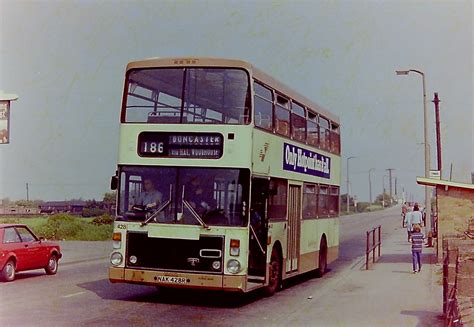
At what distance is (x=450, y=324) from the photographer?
856 centimetres

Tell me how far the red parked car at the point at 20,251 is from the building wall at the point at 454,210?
38.6ft

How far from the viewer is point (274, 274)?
1363 cm

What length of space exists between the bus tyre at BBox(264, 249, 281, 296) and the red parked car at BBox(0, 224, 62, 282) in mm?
6233

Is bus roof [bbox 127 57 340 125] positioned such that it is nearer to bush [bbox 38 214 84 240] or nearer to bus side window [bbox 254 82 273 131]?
bus side window [bbox 254 82 273 131]

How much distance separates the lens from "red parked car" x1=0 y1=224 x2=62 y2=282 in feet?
51.4

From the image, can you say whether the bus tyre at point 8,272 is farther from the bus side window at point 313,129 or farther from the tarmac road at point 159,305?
the bus side window at point 313,129

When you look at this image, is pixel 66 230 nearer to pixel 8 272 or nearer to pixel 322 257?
pixel 8 272

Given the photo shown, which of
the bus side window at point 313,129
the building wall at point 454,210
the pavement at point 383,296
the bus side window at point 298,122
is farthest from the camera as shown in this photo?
the building wall at point 454,210

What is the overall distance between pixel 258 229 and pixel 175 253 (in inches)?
68.5

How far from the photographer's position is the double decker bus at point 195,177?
453 inches

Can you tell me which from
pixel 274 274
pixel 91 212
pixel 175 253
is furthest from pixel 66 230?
pixel 175 253

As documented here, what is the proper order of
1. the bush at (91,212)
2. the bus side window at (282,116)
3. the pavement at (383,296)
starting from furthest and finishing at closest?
the bush at (91,212) → the bus side window at (282,116) → the pavement at (383,296)

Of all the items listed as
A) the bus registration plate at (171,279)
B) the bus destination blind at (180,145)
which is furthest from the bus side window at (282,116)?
the bus registration plate at (171,279)

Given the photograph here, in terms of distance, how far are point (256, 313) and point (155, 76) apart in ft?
15.2
